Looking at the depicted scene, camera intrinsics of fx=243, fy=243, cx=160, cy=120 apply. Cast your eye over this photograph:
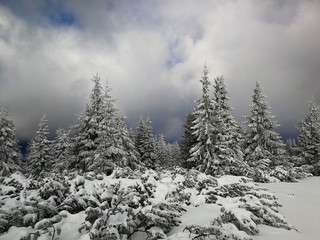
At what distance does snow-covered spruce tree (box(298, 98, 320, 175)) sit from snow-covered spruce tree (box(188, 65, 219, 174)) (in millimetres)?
17281

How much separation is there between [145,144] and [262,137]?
56.6ft

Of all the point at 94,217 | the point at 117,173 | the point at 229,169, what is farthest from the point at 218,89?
the point at 94,217

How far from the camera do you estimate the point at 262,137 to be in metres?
28.5

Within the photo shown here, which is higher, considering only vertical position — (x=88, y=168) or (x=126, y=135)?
(x=126, y=135)

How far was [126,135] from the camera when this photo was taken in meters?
30.5

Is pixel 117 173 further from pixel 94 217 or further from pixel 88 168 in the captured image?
pixel 88 168

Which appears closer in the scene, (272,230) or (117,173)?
(272,230)

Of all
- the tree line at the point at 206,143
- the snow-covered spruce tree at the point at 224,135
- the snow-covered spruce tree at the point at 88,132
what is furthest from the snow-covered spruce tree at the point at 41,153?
the snow-covered spruce tree at the point at 224,135

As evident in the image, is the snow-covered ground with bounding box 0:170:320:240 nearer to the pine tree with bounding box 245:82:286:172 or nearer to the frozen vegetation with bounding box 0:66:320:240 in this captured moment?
the frozen vegetation with bounding box 0:66:320:240

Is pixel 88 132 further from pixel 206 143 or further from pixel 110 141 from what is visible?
pixel 206 143

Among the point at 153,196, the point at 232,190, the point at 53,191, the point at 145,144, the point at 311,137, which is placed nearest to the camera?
the point at 53,191

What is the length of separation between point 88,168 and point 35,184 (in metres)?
15.5

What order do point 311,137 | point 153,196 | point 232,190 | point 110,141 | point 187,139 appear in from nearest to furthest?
point 153,196
point 232,190
point 110,141
point 311,137
point 187,139

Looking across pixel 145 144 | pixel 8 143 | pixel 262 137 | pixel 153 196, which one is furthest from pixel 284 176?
pixel 8 143
